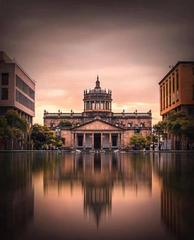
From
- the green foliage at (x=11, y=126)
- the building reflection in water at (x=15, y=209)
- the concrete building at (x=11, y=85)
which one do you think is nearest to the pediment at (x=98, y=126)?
the concrete building at (x=11, y=85)

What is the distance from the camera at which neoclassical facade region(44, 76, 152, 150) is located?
452ft

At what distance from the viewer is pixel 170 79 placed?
287ft

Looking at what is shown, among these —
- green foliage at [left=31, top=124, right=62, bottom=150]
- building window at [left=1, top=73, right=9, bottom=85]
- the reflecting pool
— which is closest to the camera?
the reflecting pool

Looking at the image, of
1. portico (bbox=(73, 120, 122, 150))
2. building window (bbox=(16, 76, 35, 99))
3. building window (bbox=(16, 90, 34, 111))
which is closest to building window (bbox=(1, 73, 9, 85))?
building window (bbox=(16, 76, 35, 99))

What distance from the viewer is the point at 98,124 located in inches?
5438

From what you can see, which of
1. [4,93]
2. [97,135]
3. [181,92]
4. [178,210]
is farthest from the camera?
[97,135]

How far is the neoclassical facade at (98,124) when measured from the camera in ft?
452

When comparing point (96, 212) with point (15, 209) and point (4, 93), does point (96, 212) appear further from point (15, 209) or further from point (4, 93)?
point (4, 93)

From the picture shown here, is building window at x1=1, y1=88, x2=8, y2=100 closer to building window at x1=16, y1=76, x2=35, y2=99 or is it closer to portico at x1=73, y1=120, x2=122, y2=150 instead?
building window at x1=16, y1=76, x2=35, y2=99

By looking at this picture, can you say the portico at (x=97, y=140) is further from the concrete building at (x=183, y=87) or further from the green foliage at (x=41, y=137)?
the concrete building at (x=183, y=87)

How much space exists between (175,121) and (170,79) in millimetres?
23375

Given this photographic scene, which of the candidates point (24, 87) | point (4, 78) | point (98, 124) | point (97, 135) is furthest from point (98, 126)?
point (4, 78)

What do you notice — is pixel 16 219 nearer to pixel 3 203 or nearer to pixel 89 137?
pixel 3 203

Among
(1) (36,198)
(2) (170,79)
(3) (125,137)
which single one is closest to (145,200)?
(1) (36,198)
